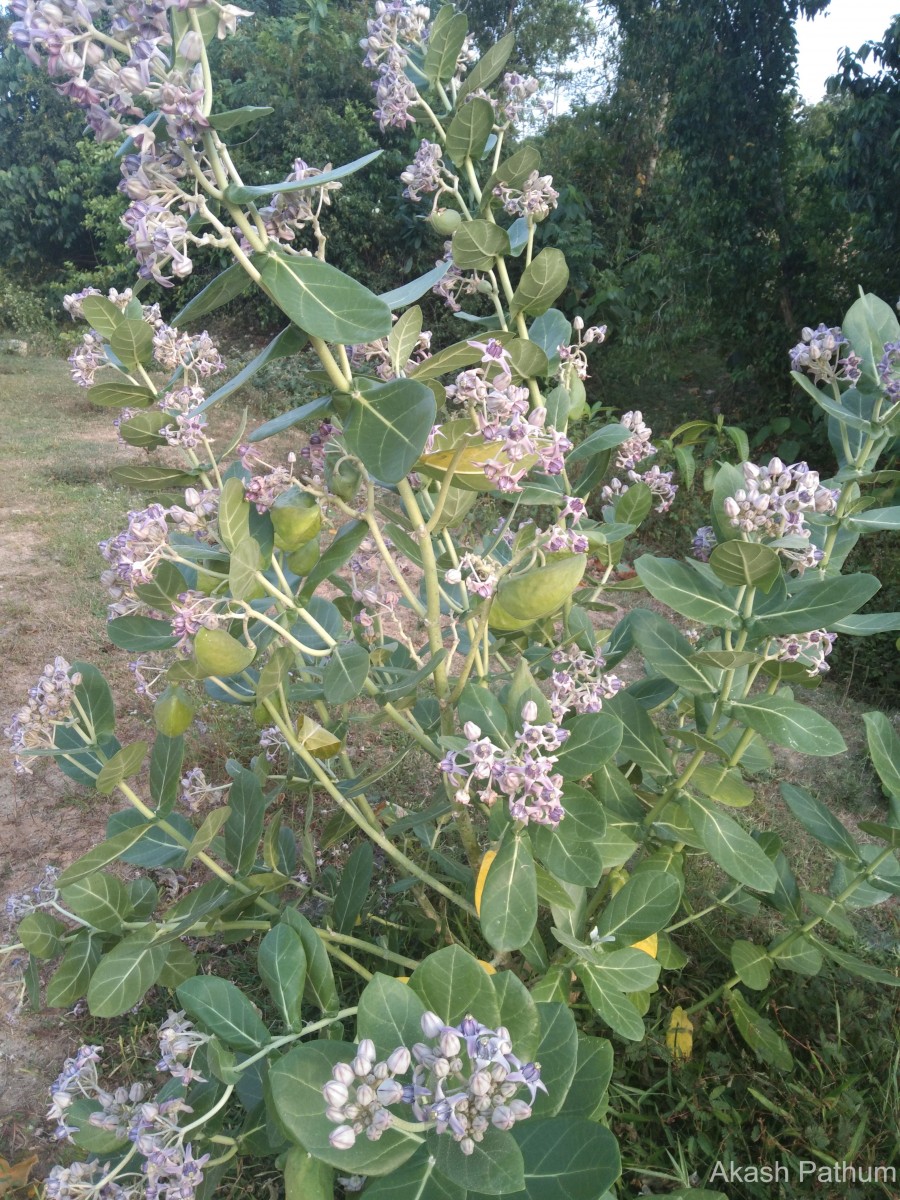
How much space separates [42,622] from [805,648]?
3635 millimetres

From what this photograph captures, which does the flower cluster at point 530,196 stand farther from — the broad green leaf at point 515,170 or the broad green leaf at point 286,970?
the broad green leaf at point 286,970

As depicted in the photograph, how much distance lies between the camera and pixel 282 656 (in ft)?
4.01

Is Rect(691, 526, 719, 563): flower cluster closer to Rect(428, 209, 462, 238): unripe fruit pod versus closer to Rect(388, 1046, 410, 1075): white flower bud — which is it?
Rect(428, 209, 462, 238): unripe fruit pod

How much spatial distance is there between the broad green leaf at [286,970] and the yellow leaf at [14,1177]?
894mm

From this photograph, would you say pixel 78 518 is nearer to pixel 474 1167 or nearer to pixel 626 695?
pixel 626 695

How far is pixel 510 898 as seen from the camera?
43.9 inches

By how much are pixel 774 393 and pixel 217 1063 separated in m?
5.28

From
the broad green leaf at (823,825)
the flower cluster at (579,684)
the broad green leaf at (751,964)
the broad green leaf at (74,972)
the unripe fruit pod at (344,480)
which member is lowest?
the broad green leaf at (751,964)

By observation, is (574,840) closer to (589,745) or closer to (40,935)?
(589,745)

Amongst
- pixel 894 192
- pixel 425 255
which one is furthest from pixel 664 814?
pixel 425 255

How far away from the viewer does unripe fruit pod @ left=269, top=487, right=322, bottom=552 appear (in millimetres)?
1150

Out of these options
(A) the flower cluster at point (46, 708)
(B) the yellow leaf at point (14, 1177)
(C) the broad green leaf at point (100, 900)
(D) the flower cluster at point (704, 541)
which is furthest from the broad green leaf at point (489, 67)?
(B) the yellow leaf at point (14, 1177)

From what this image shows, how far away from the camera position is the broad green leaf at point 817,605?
1.12 m

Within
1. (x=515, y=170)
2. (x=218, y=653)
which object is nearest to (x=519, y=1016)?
(x=218, y=653)
